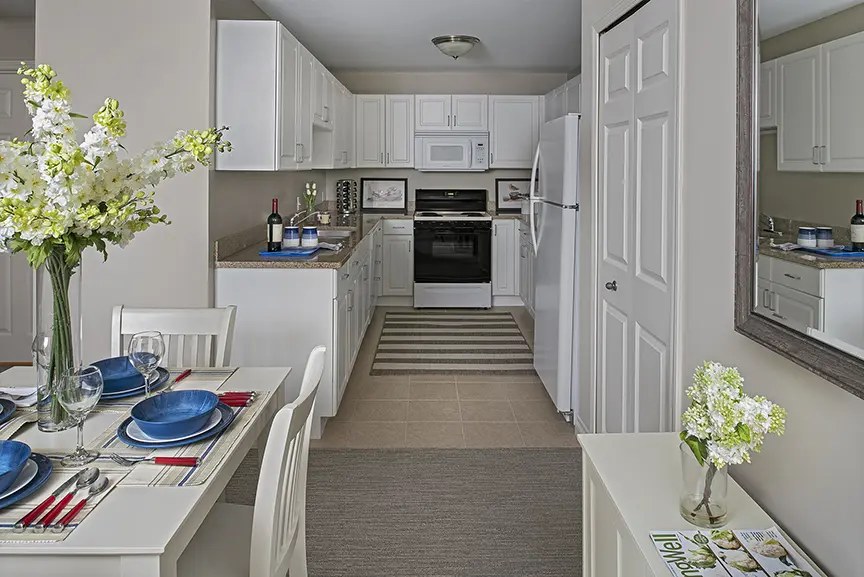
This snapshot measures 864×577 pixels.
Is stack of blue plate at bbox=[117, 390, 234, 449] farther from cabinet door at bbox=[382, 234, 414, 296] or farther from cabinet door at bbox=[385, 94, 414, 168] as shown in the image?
cabinet door at bbox=[385, 94, 414, 168]

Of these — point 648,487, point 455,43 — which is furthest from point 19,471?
point 455,43

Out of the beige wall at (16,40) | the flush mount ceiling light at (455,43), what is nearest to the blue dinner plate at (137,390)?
the beige wall at (16,40)

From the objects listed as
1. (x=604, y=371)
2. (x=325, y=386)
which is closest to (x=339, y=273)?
(x=325, y=386)

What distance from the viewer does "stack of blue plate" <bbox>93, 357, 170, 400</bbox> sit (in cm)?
195

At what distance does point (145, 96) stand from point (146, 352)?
2031 mm

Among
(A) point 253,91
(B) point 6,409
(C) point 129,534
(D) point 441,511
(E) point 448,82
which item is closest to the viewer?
(C) point 129,534

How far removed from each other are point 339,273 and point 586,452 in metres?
2.20

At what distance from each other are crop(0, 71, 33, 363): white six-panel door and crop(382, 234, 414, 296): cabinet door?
3283mm

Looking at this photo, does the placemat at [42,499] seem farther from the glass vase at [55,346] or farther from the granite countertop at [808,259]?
the granite countertop at [808,259]

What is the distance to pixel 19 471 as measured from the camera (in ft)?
4.50

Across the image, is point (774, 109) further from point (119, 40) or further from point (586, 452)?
point (119, 40)

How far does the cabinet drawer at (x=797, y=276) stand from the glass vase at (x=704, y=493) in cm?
39

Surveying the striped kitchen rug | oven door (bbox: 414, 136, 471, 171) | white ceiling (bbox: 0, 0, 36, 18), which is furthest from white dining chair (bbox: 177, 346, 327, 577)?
oven door (bbox: 414, 136, 471, 171)

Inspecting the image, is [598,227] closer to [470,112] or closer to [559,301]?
[559,301]
